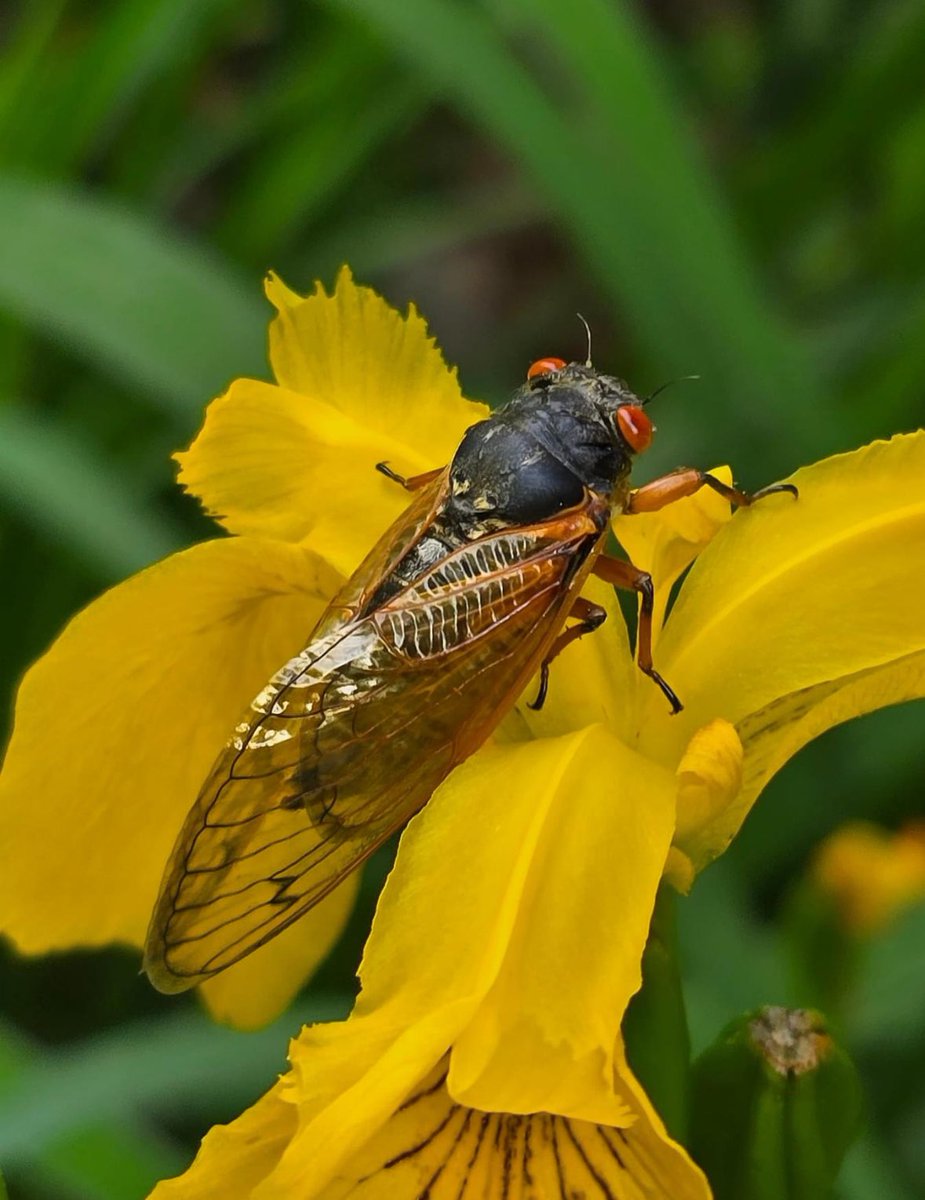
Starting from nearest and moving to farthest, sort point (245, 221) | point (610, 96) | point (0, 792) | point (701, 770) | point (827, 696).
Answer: point (701, 770) → point (827, 696) → point (0, 792) → point (610, 96) → point (245, 221)

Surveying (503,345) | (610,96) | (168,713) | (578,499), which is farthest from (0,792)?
(503,345)

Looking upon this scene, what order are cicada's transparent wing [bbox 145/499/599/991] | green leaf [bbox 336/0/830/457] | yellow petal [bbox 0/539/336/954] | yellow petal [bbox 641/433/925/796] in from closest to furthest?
cicada's transparent wing [bbox 145/499/599/991] < yellow petal [bbox 641/433/925/796] < yellow petal [bbox 0/539/336/954] < green leaf [bbox 336/0/830/457]

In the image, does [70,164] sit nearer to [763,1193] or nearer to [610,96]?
[610,96]

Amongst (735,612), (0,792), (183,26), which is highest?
(183,26)

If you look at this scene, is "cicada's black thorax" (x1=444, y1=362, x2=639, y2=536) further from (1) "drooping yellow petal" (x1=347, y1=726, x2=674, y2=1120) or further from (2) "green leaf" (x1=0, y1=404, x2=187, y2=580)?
(2) "green leaf" (x1=0, y1=404, x2=187, y2=580)

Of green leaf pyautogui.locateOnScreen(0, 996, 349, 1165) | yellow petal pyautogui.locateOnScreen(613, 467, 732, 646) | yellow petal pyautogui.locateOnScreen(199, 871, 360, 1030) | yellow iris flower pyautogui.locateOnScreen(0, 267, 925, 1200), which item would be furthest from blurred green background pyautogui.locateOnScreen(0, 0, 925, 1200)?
yellow petal pyautogui.locateOnScreen(613, 467, 732, 646)

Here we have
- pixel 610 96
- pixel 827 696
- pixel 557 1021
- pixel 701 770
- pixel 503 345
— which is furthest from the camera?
pixel 503 345

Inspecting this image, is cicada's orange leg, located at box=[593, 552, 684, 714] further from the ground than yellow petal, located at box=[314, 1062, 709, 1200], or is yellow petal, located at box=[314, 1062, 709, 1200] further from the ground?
cicada's orange leg, located at box=[593, 552, 684, 714]

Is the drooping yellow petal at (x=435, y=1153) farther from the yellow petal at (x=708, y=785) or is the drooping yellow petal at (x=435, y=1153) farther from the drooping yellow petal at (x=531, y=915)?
the yellow petal at (x=708, y=785)
